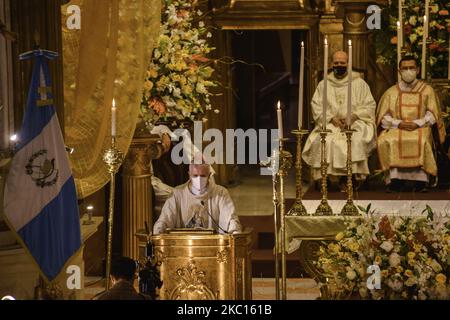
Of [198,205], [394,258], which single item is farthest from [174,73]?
[394,258]

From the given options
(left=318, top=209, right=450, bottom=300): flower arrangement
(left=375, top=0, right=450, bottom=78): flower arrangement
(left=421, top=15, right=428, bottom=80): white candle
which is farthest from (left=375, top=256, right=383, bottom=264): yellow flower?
(left=375, top=0, right=450, bottom=78): flower arrangement

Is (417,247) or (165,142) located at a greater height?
(165,142)

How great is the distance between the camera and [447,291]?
8.27 meters

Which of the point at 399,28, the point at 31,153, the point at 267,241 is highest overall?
the point at 399,28

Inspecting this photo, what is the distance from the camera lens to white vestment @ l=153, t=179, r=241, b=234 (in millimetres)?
10047

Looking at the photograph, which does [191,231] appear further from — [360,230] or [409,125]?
[409,125]

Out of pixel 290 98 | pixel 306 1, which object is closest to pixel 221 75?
pixel 306 1

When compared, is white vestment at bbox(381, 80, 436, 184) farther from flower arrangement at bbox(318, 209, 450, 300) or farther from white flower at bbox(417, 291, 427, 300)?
white flower at bbox(417, 291, 427, 300)

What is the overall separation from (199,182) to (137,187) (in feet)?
6.17

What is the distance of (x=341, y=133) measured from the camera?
520 inches

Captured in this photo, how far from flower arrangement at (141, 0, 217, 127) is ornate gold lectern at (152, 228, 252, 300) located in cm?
292
